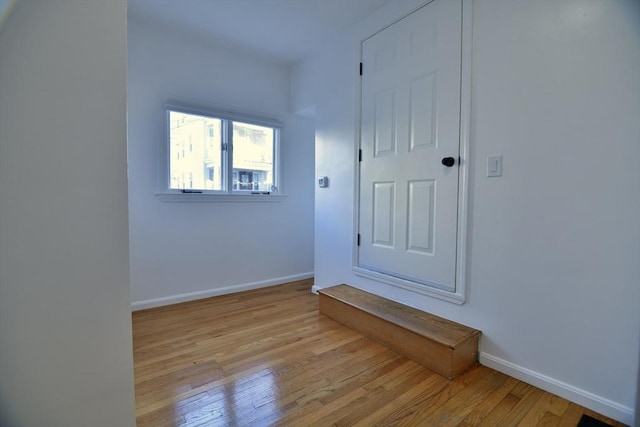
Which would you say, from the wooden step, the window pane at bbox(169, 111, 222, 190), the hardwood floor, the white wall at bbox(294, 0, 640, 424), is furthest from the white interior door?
the window pane at bbox(169, 111, 222, 190)

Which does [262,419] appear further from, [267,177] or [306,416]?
[267,177]

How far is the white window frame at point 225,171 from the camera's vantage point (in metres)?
2.69

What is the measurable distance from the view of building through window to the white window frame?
21mm

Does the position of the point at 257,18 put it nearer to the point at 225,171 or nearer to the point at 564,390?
the point at 225,171

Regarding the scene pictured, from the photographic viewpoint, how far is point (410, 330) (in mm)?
1793

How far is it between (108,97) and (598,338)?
2.17 m

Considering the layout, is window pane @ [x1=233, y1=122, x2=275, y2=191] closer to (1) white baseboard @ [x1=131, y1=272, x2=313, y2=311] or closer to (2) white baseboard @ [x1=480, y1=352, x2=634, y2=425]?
(1) white baseboard @ [x1=131, y1=272, x2=313, y2=311]

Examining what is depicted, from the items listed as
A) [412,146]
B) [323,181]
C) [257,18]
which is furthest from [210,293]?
[257,18]

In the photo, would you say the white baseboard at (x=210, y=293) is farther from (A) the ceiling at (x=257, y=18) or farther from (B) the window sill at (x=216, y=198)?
(A) the ceiling at (x=257, y=18)

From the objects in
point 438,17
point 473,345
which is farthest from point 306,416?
point 438,17

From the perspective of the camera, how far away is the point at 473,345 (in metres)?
1.73

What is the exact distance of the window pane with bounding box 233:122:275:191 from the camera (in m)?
3.16

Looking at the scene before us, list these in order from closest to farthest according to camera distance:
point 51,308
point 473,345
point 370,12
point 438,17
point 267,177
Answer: point 51,308 → point 473,345 → point 438,17 → point 370,12 → point 267,177

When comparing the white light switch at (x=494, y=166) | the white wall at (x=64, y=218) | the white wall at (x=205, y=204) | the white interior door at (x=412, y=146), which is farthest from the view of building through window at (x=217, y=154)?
the white light switch at (x=494, y=166)
